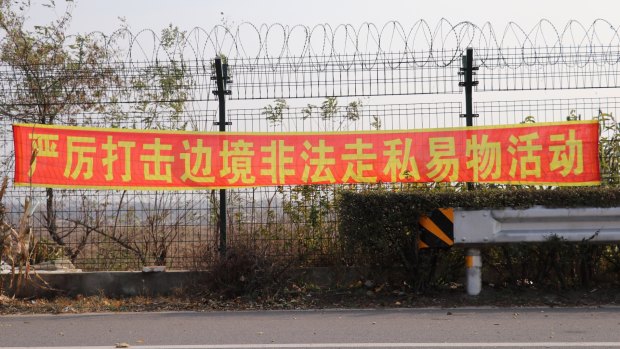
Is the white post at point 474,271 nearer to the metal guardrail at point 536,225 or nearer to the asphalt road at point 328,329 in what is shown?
the metal guardrail at point 536,225

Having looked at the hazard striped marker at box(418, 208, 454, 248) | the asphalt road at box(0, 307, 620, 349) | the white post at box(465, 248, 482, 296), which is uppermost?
the hazard striped marker at box(418, 208, 454, 248)

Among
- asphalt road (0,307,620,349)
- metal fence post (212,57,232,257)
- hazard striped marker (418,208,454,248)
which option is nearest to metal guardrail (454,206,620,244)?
hazard striped marker (418,208,454,248)

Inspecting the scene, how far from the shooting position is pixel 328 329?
6645 mm

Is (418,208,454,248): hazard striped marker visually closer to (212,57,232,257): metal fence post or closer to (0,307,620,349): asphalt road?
(0,307,620,349): asphalt road

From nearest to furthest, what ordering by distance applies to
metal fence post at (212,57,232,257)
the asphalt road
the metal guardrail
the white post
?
the asphalt road, the metal guardrail, the white post, metal fence post at (212,57,232,257)

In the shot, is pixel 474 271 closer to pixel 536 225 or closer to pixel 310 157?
pixel 536 225

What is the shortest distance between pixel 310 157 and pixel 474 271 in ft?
8.70

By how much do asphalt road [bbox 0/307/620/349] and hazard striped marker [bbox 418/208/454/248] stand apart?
2.61 feet

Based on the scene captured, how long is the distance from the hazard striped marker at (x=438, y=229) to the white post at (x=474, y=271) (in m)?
0.30

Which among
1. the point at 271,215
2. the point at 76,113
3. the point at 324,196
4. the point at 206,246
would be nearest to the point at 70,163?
the point at 76,113

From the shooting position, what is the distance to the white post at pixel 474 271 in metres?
7.93

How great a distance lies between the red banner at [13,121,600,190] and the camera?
9172mm

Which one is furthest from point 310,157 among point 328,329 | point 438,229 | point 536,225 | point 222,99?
point 328,329

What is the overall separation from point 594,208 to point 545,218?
0.55m
